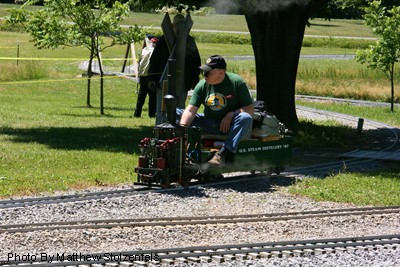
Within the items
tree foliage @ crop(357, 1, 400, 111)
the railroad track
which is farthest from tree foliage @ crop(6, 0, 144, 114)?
the railroad track

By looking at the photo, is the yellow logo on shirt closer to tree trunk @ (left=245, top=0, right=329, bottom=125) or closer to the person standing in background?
the person standing in background

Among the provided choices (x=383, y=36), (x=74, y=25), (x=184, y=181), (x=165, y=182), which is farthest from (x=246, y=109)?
(x=383, y=36)

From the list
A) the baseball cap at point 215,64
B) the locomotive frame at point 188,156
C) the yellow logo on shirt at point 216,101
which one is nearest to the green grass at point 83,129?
the locomotive frame at point 188,156

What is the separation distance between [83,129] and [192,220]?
11018 millimetres

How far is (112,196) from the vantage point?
490 inches

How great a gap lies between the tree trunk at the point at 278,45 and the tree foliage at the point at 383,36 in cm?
999

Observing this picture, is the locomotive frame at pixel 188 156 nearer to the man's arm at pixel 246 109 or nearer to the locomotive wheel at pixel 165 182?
the locomotive wheel at pixel 165 182

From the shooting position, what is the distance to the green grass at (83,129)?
1390 cm

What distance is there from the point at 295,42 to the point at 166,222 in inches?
442

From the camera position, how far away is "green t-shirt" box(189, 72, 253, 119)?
13305 millimetres

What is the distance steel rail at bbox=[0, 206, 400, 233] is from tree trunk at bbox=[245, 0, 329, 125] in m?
8.98

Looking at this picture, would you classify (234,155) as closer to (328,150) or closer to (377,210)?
(377,210)

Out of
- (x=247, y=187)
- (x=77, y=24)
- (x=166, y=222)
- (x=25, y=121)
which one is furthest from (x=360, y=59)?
(x=166, y=222)

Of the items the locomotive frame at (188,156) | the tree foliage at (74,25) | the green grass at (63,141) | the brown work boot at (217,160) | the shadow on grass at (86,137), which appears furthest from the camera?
the tree foliage at (74,25)
